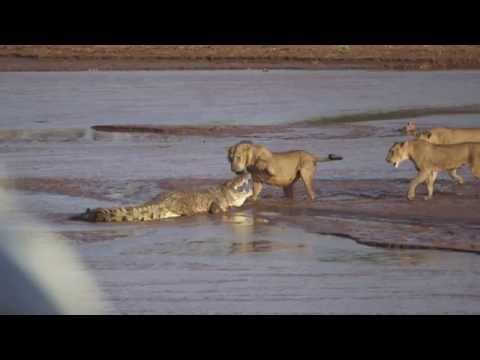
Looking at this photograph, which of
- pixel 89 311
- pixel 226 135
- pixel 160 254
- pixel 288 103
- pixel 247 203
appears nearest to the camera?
pixel 89 311

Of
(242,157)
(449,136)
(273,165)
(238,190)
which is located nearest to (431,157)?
(273,165)

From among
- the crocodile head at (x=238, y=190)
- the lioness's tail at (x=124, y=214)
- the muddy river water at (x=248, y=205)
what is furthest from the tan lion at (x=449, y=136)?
the lioness's tail at (x=124, y=214)

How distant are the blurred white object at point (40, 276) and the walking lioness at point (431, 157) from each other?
4446mm

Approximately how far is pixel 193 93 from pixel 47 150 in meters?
8.96

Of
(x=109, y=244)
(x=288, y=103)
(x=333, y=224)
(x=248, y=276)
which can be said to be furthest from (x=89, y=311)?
(x=288, y=103)

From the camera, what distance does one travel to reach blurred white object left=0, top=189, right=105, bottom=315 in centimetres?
1112

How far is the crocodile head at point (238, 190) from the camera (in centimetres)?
1587

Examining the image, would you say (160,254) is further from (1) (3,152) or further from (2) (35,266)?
(1) (3,152)

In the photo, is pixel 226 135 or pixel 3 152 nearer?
pixel 3 152

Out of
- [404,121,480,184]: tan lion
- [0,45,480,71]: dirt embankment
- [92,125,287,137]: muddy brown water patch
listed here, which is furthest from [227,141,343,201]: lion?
[0,45,480,71]: dirt embankment

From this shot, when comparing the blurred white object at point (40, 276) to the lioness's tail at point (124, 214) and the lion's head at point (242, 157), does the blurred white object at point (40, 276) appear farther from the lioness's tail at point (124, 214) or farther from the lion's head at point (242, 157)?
the lion's head at point (242, 157)

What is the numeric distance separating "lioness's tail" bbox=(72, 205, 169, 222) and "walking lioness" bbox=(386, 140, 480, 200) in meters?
3.09

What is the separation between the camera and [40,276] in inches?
492

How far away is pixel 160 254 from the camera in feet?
43.8
